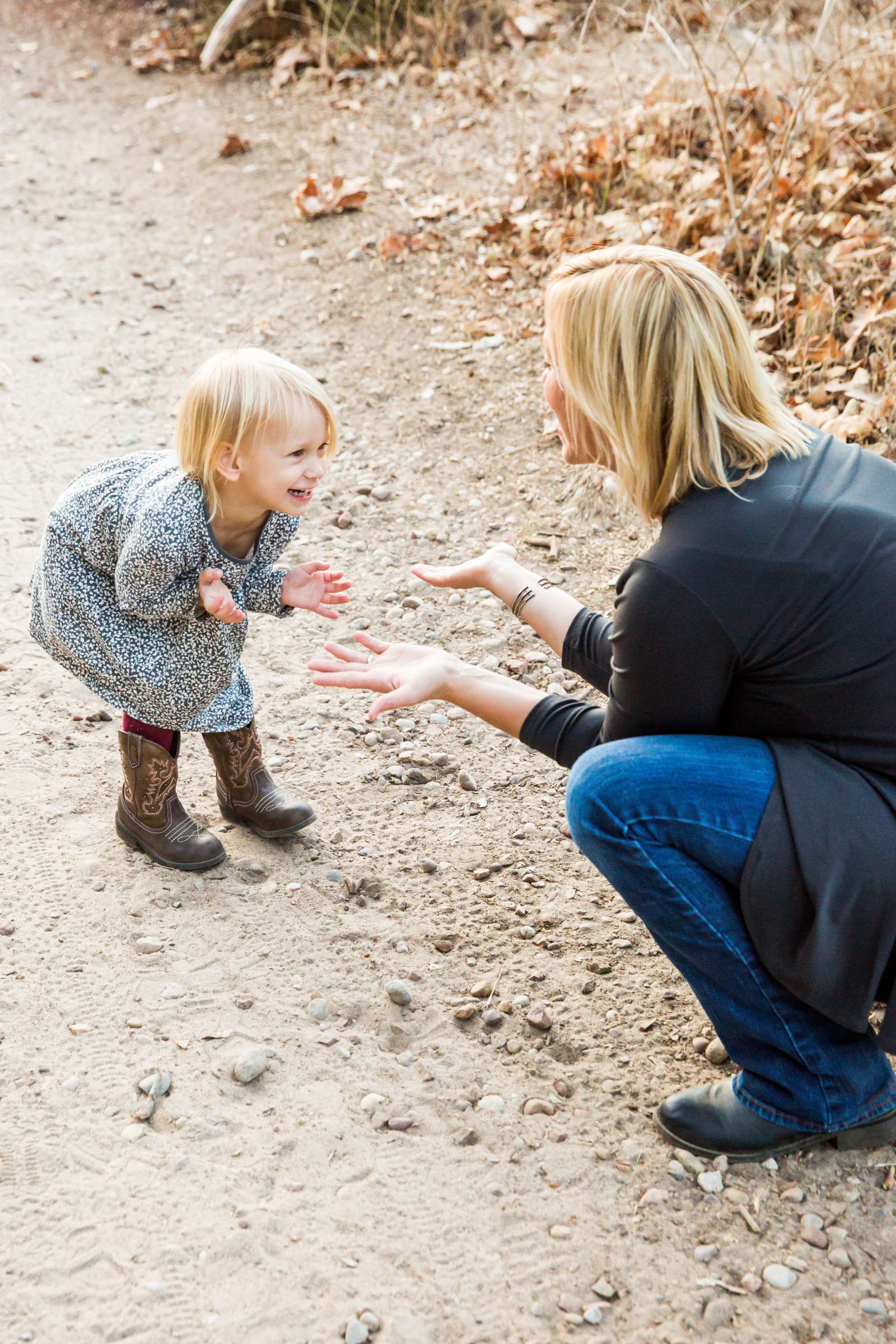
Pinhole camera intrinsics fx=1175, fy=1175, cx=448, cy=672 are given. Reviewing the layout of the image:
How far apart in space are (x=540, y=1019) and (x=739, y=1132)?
1.52 feet

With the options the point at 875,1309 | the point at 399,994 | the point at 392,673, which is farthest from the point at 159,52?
the point at 875,1309

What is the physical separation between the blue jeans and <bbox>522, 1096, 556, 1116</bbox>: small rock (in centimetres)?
36

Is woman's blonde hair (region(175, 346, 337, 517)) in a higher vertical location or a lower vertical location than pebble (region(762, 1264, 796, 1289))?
higher

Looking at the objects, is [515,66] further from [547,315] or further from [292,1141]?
[292,1141]

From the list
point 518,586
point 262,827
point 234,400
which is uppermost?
point 234,400

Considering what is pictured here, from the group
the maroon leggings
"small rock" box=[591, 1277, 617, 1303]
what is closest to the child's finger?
the maroon leggings

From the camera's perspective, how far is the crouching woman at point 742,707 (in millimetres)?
1816

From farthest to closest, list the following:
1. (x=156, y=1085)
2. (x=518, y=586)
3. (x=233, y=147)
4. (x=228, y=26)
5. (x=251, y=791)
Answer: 1. (x=228, y=26)
2. (x=233, y=147)
3. (x=251, y=791)
4. (x=518, y=586)
5. (x=156, y=1085)

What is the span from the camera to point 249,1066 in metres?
2.20

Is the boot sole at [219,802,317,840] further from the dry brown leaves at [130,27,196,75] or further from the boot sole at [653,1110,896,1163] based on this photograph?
the dry brown leaves at [130,27,196,75]

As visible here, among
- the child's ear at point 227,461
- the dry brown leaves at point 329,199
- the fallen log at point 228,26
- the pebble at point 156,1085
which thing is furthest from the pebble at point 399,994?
the fallen log at point 228,26

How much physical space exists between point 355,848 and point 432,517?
170 centimetres

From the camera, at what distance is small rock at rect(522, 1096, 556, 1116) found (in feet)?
7.14

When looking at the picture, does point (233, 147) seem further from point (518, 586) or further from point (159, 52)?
point (518, 586)
